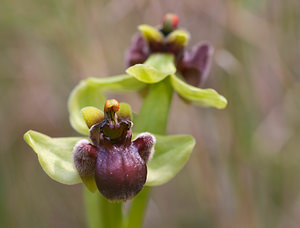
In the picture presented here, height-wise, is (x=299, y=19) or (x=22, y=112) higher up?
(x=299, y=19)

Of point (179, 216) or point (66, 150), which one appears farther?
point (179, 216)

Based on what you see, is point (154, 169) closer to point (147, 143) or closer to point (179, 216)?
point (147, 143)

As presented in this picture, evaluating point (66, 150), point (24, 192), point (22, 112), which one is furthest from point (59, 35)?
point (66, 150)

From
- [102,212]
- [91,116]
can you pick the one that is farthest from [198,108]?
[91,116]

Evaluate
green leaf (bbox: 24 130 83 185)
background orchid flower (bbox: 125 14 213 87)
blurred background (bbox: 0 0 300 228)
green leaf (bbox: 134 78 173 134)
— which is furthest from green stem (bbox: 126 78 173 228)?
blurred background (bbox: 0 0 300 228)

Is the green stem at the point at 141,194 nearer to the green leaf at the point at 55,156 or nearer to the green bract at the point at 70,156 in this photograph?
the green bract at the point at 70,156

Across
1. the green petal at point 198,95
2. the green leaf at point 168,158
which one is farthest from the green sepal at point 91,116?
the green petal at point 198,95

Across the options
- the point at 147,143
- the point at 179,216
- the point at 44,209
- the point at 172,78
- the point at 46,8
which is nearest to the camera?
the point at 147,143
